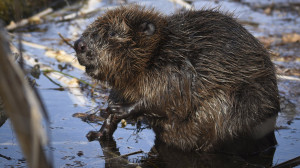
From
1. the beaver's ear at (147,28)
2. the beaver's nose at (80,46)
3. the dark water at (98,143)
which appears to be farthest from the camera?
the beaver's ear at (147,28)

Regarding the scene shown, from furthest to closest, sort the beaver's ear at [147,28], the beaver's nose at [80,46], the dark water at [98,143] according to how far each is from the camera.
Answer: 1. the beaver's ear at [147,28]
2. the beaver's nose at [80,46]
3. the dark water at [98,143]

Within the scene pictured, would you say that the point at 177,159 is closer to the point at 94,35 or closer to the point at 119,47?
the point at 119,47

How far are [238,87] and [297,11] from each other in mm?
6183

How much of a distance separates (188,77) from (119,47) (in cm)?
56

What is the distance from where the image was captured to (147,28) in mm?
3217

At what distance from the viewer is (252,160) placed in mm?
3131

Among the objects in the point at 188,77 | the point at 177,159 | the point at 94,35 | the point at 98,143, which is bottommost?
the point at 177,159

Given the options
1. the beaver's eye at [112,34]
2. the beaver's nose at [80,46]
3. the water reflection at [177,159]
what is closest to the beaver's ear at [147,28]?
the beaver's eye at [112,34]

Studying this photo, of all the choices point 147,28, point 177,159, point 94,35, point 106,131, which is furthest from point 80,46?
point 177,159

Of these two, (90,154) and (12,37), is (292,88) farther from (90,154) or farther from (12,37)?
(12,37)

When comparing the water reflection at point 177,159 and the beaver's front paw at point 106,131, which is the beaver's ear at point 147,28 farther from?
the water reflection at point 177,159

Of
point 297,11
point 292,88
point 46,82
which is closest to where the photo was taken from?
point 46,82

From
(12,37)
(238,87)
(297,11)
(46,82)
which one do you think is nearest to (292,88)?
(238,87)

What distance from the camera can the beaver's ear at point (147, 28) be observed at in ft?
10.5
